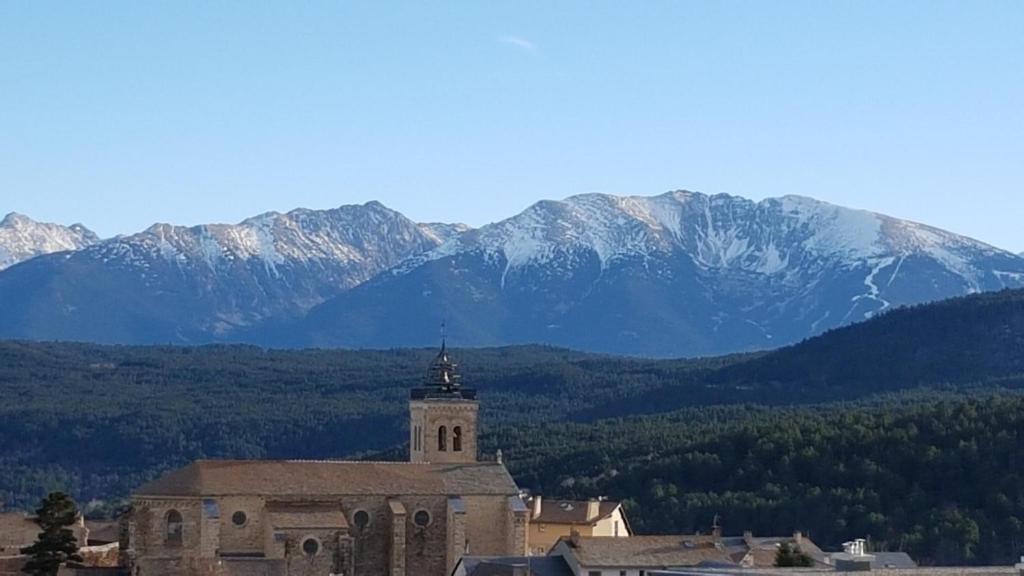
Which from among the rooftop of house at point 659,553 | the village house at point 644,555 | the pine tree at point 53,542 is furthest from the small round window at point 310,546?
the rooftop of house at point 659,553

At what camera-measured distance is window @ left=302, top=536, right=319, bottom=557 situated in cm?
9531

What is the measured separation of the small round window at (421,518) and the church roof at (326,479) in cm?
85

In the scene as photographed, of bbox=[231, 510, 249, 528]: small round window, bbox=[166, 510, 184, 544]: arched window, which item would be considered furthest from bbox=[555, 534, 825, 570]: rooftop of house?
bbox=[166, 510, 184, 544]: arched window

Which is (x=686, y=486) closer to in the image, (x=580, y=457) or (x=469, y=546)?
(x=580, y=457)

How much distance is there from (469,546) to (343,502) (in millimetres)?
6078

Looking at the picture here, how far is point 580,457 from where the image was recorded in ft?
540

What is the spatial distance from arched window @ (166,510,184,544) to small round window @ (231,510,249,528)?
2161 mm

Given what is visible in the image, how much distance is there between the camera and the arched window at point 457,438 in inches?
4304

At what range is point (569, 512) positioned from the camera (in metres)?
118

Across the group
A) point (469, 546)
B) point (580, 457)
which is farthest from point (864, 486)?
point (469, 546)

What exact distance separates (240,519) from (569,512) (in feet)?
83.9

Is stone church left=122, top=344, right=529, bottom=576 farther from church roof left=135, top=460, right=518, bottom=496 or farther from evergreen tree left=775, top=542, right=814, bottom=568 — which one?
evergreen tree left=775, top=542, right=814, bottom=568

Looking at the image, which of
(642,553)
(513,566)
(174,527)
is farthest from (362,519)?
(642,553)

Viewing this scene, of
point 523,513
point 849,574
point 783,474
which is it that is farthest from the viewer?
point 783,474
